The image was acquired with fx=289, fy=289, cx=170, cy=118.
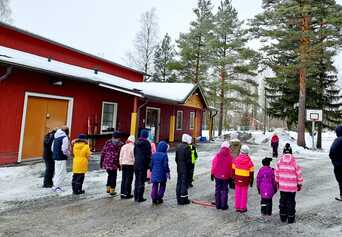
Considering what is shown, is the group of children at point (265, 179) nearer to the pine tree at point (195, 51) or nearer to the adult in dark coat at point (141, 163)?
the adult in dark coat at point (141, 163)

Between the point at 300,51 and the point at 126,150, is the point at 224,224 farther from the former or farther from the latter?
the point at 300,51

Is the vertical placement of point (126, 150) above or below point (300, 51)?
below

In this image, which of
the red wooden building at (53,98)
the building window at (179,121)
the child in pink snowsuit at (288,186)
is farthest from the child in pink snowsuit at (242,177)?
the building window at (179,121)

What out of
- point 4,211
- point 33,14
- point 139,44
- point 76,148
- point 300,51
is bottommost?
point 4,211

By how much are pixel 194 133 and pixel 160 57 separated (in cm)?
1778

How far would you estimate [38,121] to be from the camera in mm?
10766

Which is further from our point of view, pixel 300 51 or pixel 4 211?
pixel 300 51

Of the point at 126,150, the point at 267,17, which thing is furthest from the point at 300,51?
the point at 126,150

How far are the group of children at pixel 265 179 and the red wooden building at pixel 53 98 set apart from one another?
6863mm

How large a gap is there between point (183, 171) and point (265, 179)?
5.71ft

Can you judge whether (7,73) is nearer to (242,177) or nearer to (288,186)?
(242,177)

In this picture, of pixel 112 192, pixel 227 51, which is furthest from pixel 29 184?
pixel 227 51

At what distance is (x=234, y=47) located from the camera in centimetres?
3045

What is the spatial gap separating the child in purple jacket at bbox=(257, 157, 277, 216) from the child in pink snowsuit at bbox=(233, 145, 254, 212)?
0.22 metres
